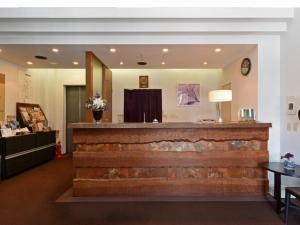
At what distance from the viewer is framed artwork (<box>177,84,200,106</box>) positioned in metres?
7.62

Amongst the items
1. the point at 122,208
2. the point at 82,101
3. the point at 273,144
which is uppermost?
the point at 82,101

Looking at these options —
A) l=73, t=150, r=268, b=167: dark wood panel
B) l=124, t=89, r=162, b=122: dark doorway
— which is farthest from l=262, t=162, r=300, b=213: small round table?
l=124, t=89, r=162, b=122: dark doorway

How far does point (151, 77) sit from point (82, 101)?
102 inches

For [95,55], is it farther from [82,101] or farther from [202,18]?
[82,101]

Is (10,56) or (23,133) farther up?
(10,56)

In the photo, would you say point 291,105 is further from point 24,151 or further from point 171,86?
point 24,151

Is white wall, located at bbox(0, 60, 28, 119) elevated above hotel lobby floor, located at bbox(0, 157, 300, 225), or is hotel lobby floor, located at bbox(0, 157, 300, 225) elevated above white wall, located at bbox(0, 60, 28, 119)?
white wall, located at bbox(0, 60, 28, 119)

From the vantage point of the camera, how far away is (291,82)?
388 centimetres

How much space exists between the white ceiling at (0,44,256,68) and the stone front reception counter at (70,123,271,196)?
5.81ft

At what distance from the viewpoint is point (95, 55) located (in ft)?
17.1

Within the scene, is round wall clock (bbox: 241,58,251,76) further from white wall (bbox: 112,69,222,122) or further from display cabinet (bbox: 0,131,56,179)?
display cabinet (bbox: 0,131,56,179)

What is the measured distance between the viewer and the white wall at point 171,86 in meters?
7.63

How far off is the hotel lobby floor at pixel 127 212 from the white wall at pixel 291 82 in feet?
3.62
